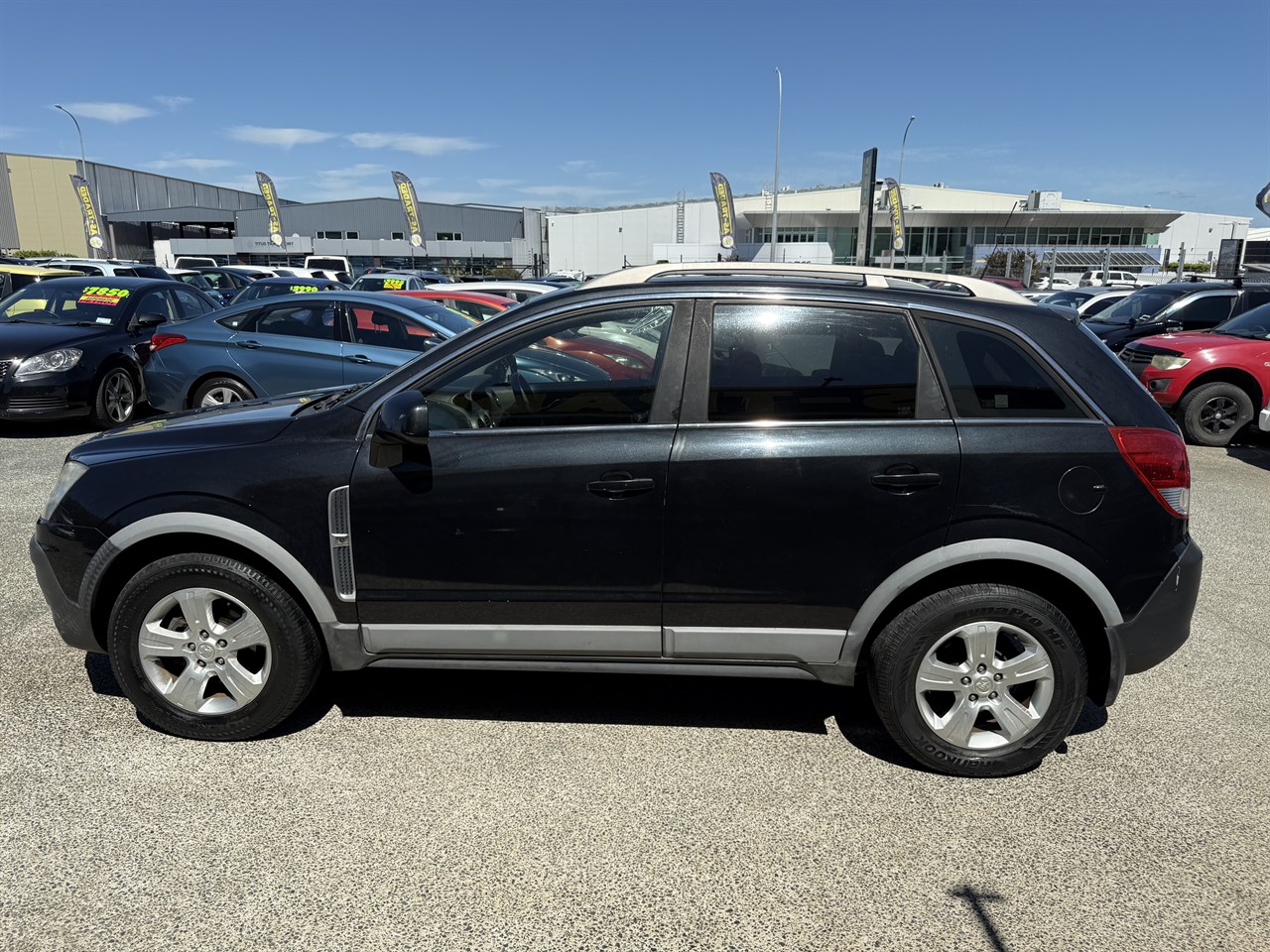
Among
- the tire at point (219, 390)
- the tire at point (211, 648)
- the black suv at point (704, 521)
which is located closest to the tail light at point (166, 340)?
the tire at point (219, 390)

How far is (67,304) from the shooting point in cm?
1009

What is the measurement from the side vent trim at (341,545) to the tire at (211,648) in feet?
0.70

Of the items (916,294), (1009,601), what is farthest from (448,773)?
(916,294)

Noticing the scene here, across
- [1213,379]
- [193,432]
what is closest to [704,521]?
[193,432]

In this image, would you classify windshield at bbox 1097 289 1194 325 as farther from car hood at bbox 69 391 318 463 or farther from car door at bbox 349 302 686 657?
car hood at bbox 69 391 318 463

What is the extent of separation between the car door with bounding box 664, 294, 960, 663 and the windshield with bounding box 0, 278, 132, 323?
9.04 meters

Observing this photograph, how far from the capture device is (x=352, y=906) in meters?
2.62

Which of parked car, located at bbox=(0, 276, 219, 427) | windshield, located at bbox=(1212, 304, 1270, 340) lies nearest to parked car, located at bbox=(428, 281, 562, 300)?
parked car, located at bbox=(0, 276, 219, 427)

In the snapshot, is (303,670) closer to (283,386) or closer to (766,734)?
(766,734)

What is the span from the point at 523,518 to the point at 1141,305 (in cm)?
1436

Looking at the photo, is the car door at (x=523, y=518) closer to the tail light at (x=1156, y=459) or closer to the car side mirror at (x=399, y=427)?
the car side mirror at (x=399, y=427)

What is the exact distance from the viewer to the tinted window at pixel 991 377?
323 cm

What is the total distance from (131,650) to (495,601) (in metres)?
1.39

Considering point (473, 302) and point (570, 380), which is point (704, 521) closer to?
point (570, 380)
